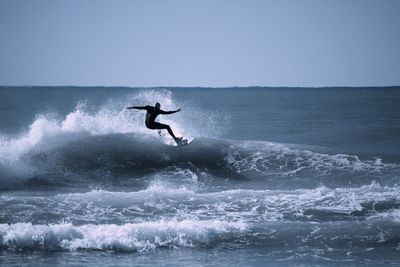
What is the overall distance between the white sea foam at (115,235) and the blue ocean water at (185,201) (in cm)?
3

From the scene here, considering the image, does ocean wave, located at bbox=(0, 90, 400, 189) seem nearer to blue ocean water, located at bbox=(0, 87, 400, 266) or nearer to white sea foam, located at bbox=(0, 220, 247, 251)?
blue ocean water, located at bbox=(0, 87, 400, 266)

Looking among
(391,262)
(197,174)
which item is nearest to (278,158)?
(197,174)

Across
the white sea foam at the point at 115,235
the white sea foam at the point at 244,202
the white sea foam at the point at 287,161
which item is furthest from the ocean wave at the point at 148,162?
the white sea foam at the point at 115,235

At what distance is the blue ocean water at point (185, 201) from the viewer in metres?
12.5

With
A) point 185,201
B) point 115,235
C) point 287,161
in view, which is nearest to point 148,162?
point 287,161

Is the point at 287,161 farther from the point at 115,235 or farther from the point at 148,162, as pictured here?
the point at 115,235

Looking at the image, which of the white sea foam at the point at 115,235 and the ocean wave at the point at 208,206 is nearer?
the white sea foam at the point at 115,235

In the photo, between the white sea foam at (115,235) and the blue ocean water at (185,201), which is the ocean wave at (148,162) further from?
the white sea foam at (115,235)

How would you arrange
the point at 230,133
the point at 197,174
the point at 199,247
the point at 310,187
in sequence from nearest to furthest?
the point at 199,247 → the point at 310,187 → the point at 197,174 → the point at 230,133

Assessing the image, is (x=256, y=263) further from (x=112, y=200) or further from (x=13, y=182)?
(x=13, y=182)

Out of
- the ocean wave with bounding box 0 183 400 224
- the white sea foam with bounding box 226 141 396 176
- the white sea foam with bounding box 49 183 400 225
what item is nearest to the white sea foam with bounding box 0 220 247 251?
the ocean wave with bounding box 0 183 400 224

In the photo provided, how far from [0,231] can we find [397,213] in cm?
1028

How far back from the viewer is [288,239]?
1328cm

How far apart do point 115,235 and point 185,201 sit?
11.8ft
